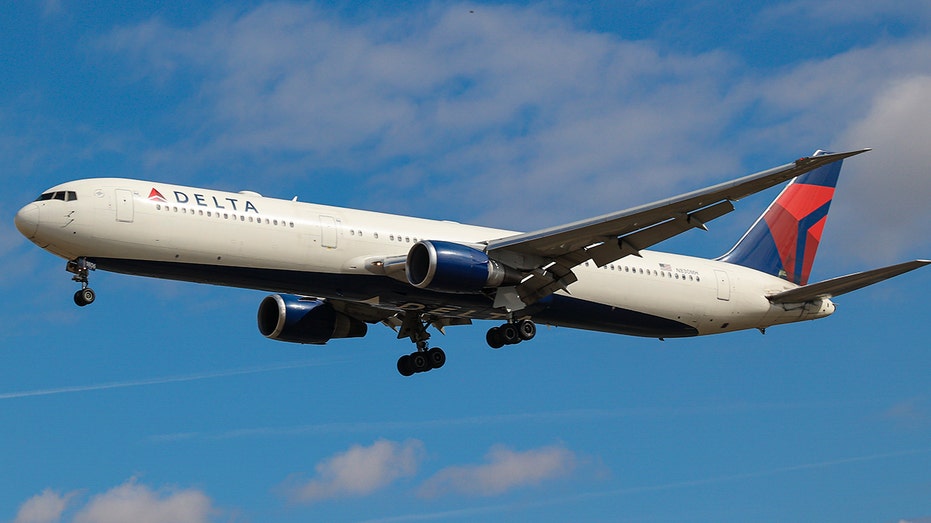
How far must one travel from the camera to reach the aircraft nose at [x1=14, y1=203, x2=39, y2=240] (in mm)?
33281

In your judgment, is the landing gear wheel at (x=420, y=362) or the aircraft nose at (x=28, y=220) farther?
the landing gear wheel at (x=420, y=362)

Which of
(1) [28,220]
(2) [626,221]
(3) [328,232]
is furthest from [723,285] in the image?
(1) [28,220]

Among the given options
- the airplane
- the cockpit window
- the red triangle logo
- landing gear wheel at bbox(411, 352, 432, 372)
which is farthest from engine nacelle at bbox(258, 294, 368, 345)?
the cockpit window

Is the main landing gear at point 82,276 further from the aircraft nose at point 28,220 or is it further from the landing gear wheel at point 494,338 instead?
the landing gear wheel at point 494,338

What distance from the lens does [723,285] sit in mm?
43750

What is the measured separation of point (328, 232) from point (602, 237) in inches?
323

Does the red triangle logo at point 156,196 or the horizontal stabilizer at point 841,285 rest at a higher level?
the horizontal stabilizer at point 841,285

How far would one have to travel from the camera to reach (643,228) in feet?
119

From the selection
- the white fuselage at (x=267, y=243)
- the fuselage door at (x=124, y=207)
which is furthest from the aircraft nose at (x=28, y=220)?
the fuselage door at (x=124, y=207)

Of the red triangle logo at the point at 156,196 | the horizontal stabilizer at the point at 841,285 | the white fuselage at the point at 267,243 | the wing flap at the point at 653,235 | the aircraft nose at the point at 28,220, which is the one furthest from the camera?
the horizontal stabilizer at the point at 841,285

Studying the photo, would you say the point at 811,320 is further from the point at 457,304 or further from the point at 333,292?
the point at 333,292

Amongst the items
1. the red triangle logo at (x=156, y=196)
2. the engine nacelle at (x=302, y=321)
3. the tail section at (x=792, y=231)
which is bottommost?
the red triangle logo at (x=156, y=196)

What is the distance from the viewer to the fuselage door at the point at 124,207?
33688 mm

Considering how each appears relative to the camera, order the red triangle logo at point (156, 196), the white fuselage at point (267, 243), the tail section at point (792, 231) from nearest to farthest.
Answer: the white fuselage at point (267, 243)
the red triangle logo at point (156, 196)
the tail section at point (792, 231)
